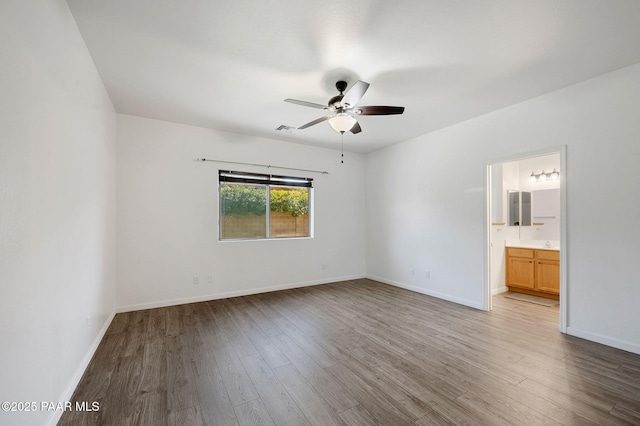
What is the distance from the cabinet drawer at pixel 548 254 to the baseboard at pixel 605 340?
1.62 m

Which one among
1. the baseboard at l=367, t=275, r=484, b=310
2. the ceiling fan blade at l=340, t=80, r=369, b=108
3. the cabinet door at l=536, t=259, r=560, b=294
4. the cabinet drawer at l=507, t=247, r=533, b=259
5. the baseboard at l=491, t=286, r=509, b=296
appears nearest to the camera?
the ceiling fan blade at l=340, t=80, r=369, b=108

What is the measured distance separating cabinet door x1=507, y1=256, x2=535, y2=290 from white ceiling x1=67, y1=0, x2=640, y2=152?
272 cm

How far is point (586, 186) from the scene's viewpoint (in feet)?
9.40

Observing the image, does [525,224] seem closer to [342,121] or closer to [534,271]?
[534,271]

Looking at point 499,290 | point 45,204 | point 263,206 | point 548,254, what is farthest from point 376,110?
point 499,290

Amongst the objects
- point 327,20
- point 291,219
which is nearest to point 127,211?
point 291,219

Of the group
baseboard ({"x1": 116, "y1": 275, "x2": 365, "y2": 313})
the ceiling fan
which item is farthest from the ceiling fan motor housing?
baseboard ({"x1": 116, "y1": 275, "x2": 365, "y2": 313})

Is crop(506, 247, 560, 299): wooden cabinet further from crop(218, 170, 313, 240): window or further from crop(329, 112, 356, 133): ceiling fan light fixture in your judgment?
crop(329, 112, 356, 133): ceiling fan light fixture

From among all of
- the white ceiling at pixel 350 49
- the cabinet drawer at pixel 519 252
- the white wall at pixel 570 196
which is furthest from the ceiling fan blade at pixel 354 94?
the cabinet drawer at pixel 519 252

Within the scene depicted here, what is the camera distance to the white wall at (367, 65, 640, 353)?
2.62 metres

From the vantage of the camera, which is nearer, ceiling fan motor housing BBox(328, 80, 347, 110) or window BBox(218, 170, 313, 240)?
ceiling fan motor housing BBox(328, 80, 347, 110)

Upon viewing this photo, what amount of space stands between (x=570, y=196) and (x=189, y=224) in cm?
499

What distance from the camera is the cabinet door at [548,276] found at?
4.16 m

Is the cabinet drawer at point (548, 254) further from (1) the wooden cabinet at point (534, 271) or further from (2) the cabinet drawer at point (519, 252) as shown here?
(2) the cabinet drawer at point (519, 252)
